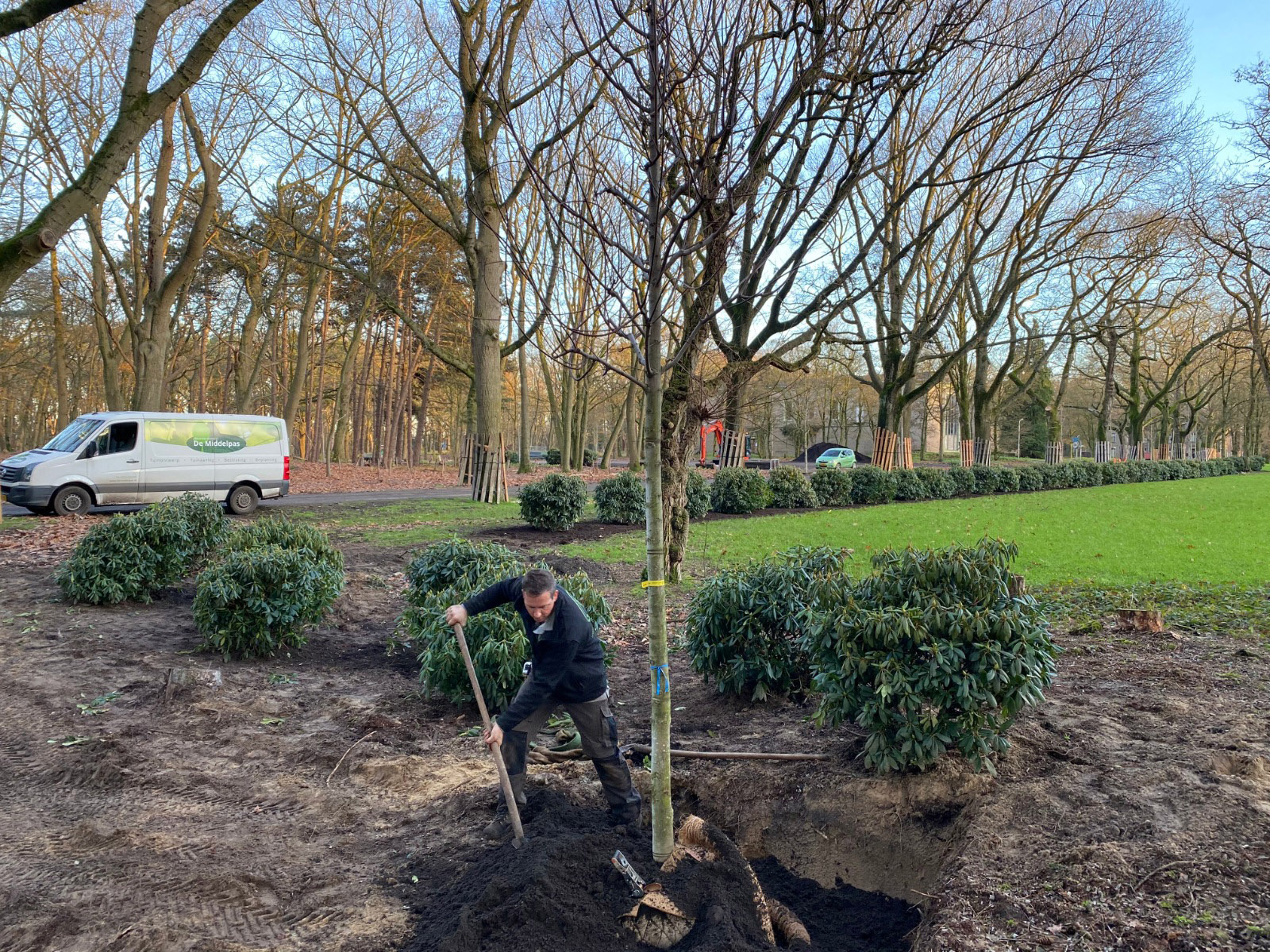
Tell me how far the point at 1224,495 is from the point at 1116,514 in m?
9.14

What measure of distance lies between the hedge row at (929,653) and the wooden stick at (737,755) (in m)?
0.22

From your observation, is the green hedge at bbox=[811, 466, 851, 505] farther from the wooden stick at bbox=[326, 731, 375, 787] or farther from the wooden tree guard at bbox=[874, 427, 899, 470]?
the wooden stick at bbox=[326, 731, 375, 787]

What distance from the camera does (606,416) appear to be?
67688 millimetres

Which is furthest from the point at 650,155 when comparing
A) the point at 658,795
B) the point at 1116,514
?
the point at 1116,514

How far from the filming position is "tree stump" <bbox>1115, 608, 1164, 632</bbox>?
7301 millimetres

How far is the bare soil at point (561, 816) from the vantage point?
3074 millimetres

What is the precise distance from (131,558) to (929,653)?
7.79 m

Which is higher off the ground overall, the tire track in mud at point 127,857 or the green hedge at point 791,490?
the green hedge at point 791,490

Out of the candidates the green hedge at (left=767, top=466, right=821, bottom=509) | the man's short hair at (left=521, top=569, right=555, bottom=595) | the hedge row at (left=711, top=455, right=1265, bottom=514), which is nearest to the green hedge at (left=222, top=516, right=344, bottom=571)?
the man's short hair at (left=521, top=569, right=555, bottom=595)

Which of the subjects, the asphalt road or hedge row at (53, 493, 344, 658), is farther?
the asphalt road

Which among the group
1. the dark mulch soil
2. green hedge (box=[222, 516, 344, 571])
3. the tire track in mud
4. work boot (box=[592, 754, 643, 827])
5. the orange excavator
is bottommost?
the dark mulch soil

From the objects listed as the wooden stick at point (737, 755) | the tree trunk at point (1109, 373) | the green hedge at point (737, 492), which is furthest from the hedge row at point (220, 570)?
the tree trunk at point (1109, 373)

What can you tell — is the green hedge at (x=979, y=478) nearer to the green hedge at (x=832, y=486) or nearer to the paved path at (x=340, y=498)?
the green hedge at (x=832, y=486)

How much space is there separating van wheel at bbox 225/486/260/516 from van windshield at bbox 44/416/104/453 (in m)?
2.79
